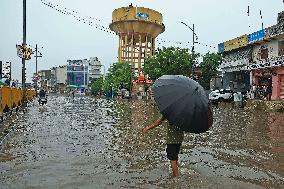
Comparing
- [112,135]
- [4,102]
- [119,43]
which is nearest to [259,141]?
[112,135]

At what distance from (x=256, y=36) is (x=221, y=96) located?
29.3 ft

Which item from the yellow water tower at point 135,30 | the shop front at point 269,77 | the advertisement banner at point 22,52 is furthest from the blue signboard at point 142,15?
the advertisement banner at point 22,52

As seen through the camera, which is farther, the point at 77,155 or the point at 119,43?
the point at 119,43

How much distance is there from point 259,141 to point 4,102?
39.2ft

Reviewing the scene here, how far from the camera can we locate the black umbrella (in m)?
5.59

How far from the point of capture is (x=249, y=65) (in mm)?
40000

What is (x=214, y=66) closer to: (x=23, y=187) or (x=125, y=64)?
(x=125, y=64)

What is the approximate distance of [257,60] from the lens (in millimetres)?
38750

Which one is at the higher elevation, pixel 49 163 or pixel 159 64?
pixel 159 64

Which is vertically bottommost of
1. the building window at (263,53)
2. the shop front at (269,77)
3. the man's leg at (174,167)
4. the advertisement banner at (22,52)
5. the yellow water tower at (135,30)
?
the man's leg at (174,167)

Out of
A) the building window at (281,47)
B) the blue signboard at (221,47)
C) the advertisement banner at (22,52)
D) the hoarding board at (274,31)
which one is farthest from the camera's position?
the blue signboard at (221,47)

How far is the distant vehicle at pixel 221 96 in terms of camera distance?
114 ft

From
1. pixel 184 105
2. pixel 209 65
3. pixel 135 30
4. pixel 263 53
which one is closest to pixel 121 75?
pixel 135 30

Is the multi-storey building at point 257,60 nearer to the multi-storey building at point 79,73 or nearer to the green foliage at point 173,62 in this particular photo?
the green foliage at point 173,62
